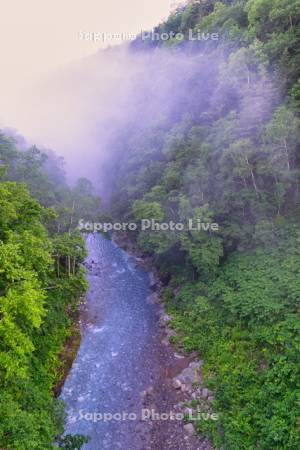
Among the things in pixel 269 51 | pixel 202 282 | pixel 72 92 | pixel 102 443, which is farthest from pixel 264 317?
pixel 72 92

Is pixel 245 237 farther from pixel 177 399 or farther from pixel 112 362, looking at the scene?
pixel 112 362

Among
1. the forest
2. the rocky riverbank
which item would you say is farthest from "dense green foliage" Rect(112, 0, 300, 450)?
the rocky riverbank

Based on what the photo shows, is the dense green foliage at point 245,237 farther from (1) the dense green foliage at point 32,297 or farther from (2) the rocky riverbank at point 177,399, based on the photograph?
(1) the dense green foliage at point 32,297

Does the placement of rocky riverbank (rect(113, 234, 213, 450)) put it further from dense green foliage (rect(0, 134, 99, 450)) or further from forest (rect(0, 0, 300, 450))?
dense green foliage (rect(0, 134, 99, 450))

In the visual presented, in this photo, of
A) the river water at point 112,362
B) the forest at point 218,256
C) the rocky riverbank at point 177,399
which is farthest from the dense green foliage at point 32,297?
the rocky riverbank at point 177,399

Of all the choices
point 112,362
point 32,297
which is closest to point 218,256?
point 112,362

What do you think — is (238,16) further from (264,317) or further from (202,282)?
(264,317)
